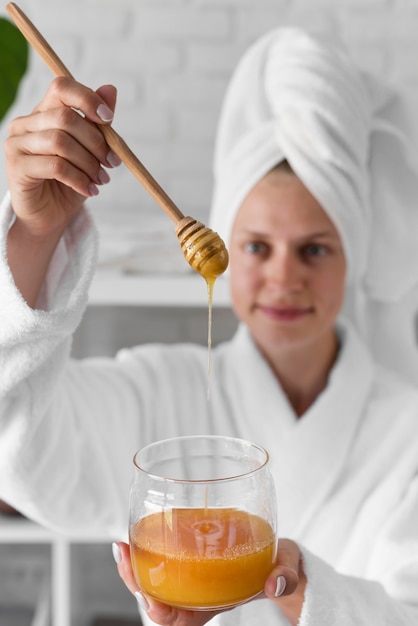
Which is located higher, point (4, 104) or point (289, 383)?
point (4, 104)

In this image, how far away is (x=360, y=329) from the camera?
1877 mm

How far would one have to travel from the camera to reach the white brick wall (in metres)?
2.14

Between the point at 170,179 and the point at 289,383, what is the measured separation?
79cm

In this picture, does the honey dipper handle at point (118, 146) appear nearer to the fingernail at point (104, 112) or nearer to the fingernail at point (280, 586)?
the fingernail at point (104, 112)

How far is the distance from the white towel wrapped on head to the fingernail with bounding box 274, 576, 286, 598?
0.78 meters

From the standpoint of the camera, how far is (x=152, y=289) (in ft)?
6.32

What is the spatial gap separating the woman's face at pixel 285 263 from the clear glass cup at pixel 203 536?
2.14ft

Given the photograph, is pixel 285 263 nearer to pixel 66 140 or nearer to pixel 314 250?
pixel 314 250

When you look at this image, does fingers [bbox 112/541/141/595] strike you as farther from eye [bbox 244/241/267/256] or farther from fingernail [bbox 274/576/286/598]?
eye [bbox 244/241/267/256]

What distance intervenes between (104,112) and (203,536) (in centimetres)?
49

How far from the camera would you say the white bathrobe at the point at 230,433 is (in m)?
1.12

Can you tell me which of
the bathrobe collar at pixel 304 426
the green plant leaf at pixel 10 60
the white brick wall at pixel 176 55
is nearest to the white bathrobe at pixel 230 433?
the bathrobe collar at pixel 304 426

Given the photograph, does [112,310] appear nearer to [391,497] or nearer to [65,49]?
[65,49]

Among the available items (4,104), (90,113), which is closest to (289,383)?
(4,104)
